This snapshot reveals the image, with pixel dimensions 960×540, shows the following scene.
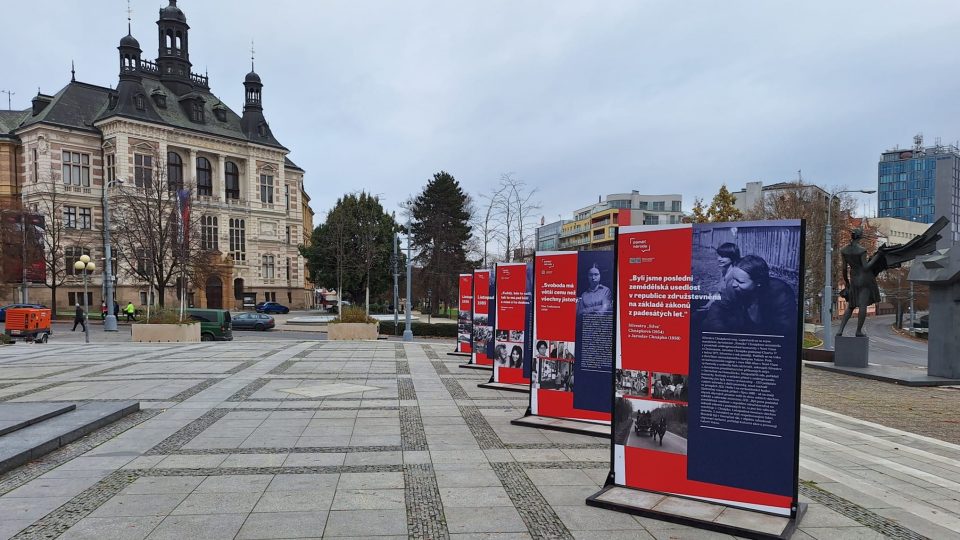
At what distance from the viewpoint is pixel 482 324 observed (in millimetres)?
15578

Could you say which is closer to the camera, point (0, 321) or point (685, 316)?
point (685, 316)

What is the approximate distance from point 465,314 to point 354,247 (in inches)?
1441

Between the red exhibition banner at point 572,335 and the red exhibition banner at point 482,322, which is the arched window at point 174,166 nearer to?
the red exhibition banner at point 482,322

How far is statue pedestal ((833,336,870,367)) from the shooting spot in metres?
17.9

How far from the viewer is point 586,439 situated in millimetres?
7730

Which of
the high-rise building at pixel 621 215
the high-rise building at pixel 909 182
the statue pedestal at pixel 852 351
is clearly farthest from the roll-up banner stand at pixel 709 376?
the high-rise building at pixel 909 182

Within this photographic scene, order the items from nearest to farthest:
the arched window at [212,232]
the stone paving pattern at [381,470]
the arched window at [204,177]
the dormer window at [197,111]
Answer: the stone paving pattern at [381,470], the arched window at [212,232], the dormer window at [197,111], the arched window at [204,177]

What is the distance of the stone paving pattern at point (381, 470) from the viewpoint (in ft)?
15.5

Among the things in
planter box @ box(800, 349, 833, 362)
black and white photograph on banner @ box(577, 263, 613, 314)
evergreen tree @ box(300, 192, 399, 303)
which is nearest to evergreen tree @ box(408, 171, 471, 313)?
evergreen tree @ box(300, 192, 399, 303)

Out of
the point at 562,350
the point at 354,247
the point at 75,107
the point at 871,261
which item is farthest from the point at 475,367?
the point at 75,107

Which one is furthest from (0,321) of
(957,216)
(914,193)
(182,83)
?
(914,193)

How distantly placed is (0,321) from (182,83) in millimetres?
34233

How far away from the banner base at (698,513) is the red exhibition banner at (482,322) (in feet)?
32.4

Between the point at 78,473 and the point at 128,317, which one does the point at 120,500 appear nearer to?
the point at 78,473
